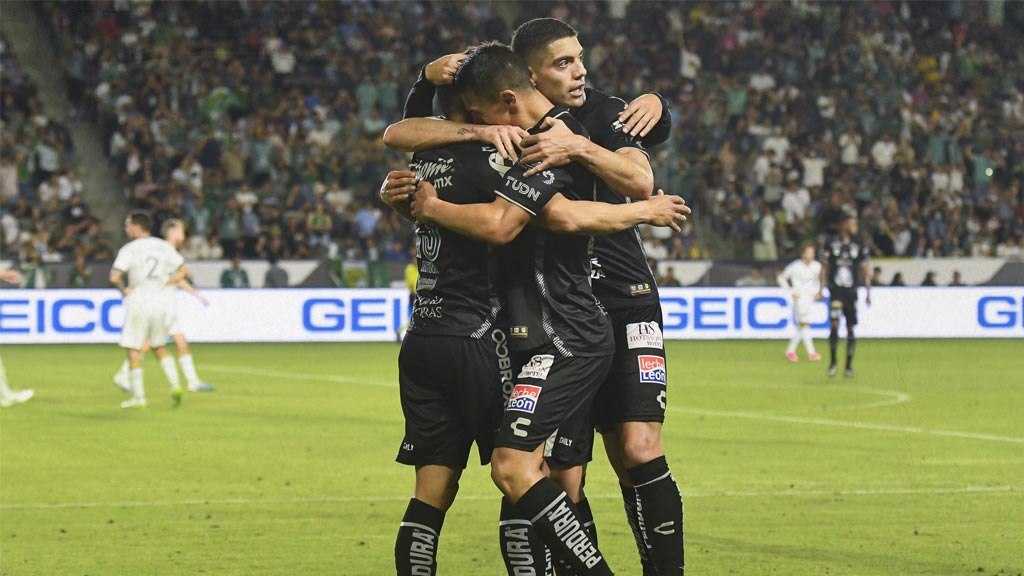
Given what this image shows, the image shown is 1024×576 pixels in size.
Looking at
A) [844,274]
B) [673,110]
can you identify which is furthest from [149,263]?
[673,110]

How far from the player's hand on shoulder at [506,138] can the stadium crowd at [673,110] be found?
22203 millimetres

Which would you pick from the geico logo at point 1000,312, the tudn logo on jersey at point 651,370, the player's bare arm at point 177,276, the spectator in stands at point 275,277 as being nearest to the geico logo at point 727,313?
the geico logo at point 1000,312

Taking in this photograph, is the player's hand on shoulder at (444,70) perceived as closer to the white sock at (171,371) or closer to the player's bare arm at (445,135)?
the player's bare arm at (445,135)

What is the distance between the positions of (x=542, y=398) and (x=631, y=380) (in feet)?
2.45

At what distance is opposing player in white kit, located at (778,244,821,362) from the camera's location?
858 inches

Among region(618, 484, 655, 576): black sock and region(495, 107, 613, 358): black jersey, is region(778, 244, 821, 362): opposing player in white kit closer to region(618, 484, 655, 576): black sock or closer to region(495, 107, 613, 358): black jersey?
region(618, 484, 655, 576): black sock

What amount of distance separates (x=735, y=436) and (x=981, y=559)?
5.49 m

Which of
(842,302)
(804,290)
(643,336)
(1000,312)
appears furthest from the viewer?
(1000,312)

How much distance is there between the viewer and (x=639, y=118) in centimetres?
557

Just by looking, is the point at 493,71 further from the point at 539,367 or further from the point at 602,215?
the point at 539,367

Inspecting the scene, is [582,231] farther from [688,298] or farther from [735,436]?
[688,298]

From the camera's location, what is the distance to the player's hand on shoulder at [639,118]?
5.55 metres

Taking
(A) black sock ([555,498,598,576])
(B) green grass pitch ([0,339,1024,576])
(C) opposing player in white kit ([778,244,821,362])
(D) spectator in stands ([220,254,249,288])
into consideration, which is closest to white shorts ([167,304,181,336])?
(B) green grass pitch ([0,339,1024,576])

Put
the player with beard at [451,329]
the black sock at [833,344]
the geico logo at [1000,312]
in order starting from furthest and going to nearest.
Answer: the geico logo at [1000,312]
the black sock at [833,344]
the player with beard at [451,329]
